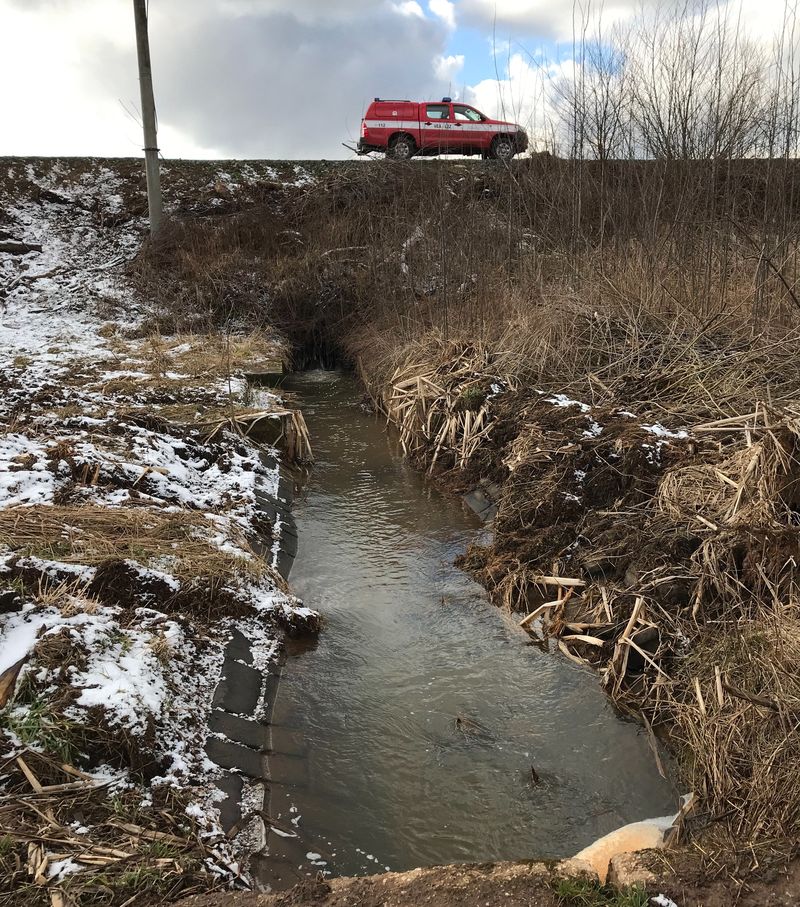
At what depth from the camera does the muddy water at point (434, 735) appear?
3.04m

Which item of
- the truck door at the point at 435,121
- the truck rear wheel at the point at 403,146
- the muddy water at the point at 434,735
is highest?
the truck door at the point at 435,121

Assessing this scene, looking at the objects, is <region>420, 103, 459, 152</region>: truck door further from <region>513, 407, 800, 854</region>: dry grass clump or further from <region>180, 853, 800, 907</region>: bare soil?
<region>180, 853, 800, 907</region>: bare soil

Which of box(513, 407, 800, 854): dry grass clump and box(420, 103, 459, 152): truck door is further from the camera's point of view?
box(420, 103, 459, 152): truck door

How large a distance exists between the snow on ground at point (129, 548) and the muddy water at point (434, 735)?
42 cm

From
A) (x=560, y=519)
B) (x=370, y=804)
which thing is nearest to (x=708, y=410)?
(x=560, y=519)

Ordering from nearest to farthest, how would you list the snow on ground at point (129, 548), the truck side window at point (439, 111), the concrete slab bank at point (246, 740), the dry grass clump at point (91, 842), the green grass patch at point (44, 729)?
the dry grass clump at point (91, 842) → the green grass patch at point (44, 729) → the concrete slab bank at point (246, 740) → the snow on ground at point (129, 548) → the truck side window at point (439, 111)

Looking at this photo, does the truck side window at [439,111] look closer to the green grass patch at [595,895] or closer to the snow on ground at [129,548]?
the snow on ground at [129,548]

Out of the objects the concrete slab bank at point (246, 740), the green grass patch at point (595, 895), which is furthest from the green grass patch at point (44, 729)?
the green grass patch at point (595, 895)

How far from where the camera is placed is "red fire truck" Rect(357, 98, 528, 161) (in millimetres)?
15875

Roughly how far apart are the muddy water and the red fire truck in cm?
1301

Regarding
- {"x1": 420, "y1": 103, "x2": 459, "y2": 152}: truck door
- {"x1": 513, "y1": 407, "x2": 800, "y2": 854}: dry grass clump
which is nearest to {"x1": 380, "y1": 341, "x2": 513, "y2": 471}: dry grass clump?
{"x1": 513, "y1": 407, "x2": 800, "y2": 854}: dry grass clump

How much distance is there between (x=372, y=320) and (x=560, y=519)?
7408mm

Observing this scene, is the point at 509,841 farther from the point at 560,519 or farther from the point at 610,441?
the point at 610,441

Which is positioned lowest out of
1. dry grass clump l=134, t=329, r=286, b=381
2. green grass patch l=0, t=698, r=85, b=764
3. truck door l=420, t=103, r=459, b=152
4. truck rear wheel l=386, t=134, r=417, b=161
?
green grass patch l=0, t=698, r=85, b=764
